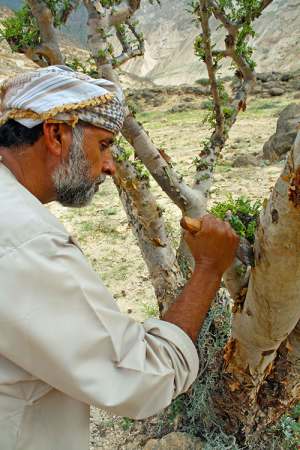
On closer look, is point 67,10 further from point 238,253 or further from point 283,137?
point 283,137

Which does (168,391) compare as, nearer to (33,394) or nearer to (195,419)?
(33,394)

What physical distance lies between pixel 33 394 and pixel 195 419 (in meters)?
1.65

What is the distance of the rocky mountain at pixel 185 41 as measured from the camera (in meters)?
31.4

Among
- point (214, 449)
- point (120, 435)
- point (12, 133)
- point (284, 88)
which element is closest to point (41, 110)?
point (12, 133)

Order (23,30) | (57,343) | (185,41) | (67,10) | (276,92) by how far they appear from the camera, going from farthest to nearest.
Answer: (185,41)
(276,92)
(67,10)
(23,30)
(57,343)

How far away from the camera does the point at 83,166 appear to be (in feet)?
5.16

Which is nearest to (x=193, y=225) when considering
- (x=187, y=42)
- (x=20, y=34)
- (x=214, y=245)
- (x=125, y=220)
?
(x=214, y=245)

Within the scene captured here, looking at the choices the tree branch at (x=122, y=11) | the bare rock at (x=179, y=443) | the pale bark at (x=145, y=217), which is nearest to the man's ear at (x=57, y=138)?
the pale bark at (x=145, y=217)

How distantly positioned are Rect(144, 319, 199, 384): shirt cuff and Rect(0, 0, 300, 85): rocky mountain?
22957 millimetres

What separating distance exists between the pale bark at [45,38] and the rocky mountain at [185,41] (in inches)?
834

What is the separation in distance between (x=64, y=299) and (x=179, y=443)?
68.3 inches

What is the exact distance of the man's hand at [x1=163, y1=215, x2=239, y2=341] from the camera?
56.6 inches

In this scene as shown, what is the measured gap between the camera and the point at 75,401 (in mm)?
1387

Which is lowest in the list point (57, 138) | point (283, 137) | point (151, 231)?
point (283, 137)
